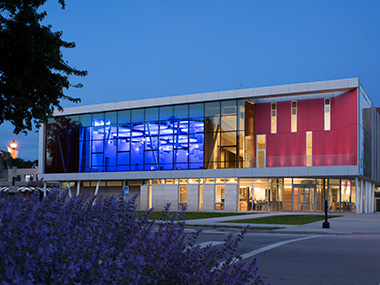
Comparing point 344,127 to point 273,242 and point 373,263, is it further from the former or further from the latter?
point 373,263

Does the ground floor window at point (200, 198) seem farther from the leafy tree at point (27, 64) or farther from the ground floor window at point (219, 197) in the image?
the leafy tree at point (27, 64)

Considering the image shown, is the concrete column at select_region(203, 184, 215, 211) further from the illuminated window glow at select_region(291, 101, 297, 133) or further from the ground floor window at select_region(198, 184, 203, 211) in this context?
the illuminated window glow at select_region(291, 101, 297, 133)

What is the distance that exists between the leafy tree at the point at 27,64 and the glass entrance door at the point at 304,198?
30.4m

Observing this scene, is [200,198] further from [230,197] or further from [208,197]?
[230,197]

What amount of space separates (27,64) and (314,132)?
106ft

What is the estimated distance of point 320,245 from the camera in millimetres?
13867

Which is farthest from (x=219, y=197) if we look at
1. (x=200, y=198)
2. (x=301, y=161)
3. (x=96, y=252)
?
(x=96, y=252)

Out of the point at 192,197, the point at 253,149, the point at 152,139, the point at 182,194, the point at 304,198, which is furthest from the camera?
the point at 152,139

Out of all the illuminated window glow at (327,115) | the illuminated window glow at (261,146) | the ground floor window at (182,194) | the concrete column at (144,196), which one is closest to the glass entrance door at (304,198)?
the illuminated window glow at (261,146)

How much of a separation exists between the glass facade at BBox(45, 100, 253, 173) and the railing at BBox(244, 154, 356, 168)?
1.29 meters

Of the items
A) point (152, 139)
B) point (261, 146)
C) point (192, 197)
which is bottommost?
point (192, 197)

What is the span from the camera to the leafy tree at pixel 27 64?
11852 millimetres

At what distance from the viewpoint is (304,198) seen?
40.8m

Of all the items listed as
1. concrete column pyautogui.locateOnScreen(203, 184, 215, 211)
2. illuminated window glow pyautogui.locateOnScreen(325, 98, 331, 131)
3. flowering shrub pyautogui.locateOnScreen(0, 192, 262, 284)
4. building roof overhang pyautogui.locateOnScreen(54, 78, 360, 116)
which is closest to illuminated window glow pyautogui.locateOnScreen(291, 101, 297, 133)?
building roof overhang pyautogui.locateOnScreen(54, 78, 360, 116)
